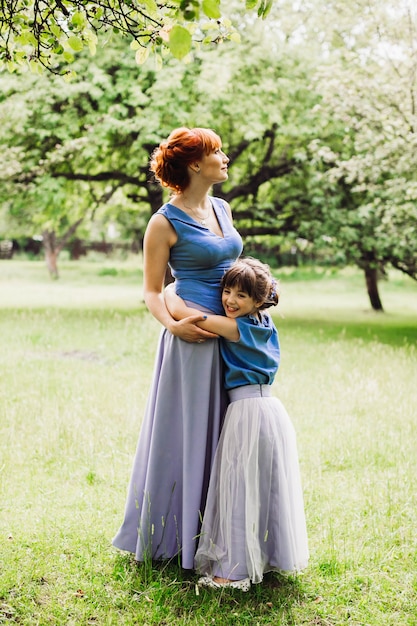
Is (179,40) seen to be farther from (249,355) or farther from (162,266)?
(249,355)

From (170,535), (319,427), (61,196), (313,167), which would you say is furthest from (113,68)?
(170,535)

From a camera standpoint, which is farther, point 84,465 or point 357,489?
point 84,465

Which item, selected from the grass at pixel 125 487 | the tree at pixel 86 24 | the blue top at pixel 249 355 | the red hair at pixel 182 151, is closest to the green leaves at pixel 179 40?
the tree at pixel 86 24

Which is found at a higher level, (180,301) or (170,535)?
(180,301)

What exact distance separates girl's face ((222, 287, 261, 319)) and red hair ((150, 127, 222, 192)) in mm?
656

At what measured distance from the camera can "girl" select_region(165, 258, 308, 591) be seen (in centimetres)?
349

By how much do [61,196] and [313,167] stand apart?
20.6 ft

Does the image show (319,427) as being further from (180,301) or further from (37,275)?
(37,275)

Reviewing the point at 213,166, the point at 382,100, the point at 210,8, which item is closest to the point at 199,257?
the point at 213,166

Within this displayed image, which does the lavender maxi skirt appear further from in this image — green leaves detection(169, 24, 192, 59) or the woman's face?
green leaves detection(169, 24, 192, 59)

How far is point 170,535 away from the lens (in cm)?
373

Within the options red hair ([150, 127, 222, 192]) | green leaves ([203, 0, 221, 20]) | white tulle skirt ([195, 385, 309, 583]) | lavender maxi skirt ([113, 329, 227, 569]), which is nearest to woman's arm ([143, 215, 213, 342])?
lavender maxi skirt ([113, 329, 227, 569])

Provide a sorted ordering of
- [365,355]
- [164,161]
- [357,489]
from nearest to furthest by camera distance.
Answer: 1. [164,161]
2. [357,489]
3. [365,355]

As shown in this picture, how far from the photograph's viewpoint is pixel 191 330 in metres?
3.53
